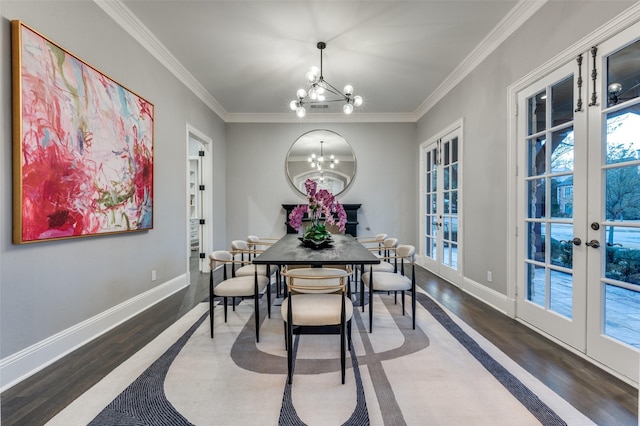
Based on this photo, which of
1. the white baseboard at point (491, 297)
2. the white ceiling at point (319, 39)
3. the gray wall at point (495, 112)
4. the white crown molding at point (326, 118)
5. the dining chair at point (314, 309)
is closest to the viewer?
the dining chair at point (314, 309)

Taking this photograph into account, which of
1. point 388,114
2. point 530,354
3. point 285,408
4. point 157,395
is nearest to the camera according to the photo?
point 285,408

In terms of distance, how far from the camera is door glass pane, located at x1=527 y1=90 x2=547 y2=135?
Answer: 8.13ft

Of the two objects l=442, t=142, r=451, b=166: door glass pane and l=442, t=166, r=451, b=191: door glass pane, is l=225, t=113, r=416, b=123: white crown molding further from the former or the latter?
l=442, t=166, r=451, b=191: door glass pane

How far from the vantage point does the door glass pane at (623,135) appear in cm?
175

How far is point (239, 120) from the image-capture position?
5555 mm

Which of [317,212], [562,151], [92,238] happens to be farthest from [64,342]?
[562,151]

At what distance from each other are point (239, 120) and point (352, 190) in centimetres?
265

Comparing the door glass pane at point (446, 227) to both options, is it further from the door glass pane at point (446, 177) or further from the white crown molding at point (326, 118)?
the white crown molding at point (326, 118)

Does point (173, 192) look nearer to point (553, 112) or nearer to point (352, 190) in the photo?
point (352, 190)

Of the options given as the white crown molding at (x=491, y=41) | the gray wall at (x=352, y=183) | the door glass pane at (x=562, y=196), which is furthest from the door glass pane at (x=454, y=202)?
the door glass pane at (x=562, y=196)

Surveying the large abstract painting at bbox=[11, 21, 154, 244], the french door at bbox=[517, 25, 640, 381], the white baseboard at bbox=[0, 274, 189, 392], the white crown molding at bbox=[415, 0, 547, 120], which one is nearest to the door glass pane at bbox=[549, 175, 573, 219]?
the french door at bbox=[517, 25, 640, 381]

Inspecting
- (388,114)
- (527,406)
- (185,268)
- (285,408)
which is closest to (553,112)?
(527,406)

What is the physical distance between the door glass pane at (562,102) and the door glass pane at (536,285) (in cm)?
127

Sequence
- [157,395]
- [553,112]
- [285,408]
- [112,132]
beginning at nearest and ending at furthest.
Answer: [285,408] < [157,395] < [553,112] < [112,132]
